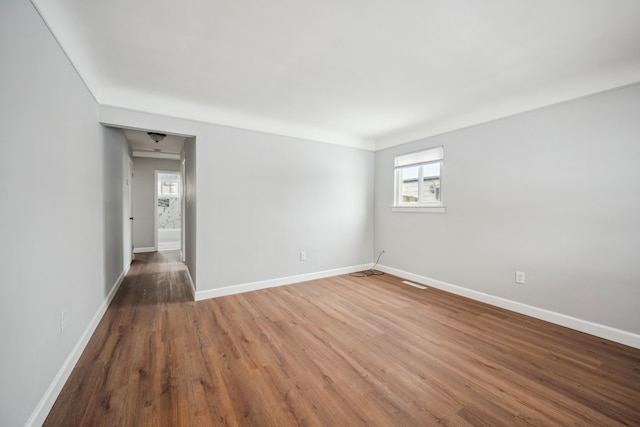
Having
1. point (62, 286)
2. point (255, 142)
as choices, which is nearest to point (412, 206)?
point (255, 142)

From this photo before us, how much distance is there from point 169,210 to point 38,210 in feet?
26.1

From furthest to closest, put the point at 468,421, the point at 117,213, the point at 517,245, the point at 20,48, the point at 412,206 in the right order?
the point at 412,206 → the point at 117,213 → the point at 517,245 → the point at 468,421 → the point at 20,48

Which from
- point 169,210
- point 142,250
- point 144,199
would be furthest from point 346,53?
point 169,210

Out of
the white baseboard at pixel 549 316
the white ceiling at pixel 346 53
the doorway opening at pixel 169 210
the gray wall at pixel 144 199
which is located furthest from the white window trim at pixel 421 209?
the doorway opening at pixel 169 210

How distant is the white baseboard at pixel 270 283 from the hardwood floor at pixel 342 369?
237mm

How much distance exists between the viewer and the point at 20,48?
4.00ft

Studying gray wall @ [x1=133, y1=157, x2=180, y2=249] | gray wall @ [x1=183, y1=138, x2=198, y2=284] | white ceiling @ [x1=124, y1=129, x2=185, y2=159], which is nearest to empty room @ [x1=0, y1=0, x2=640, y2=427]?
gray wall @ [x1=183, y1=138, x2=198, y2=284]

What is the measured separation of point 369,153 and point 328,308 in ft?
9.57

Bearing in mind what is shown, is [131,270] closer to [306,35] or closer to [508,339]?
[306,35]

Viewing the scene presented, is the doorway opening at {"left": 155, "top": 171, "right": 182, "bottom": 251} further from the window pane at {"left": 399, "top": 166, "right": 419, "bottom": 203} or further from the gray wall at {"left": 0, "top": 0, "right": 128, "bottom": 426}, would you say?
the window pane at {"left": 399, "top": 166, "right": 419, "bottom": 203}

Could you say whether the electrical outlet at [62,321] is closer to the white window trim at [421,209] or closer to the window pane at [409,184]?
the white window trim at [421,209]

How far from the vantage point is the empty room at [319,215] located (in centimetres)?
144

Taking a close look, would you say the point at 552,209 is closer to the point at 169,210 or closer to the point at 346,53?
the point at 346,53

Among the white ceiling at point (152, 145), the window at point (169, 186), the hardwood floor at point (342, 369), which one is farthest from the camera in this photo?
the window at point (169, 186)
